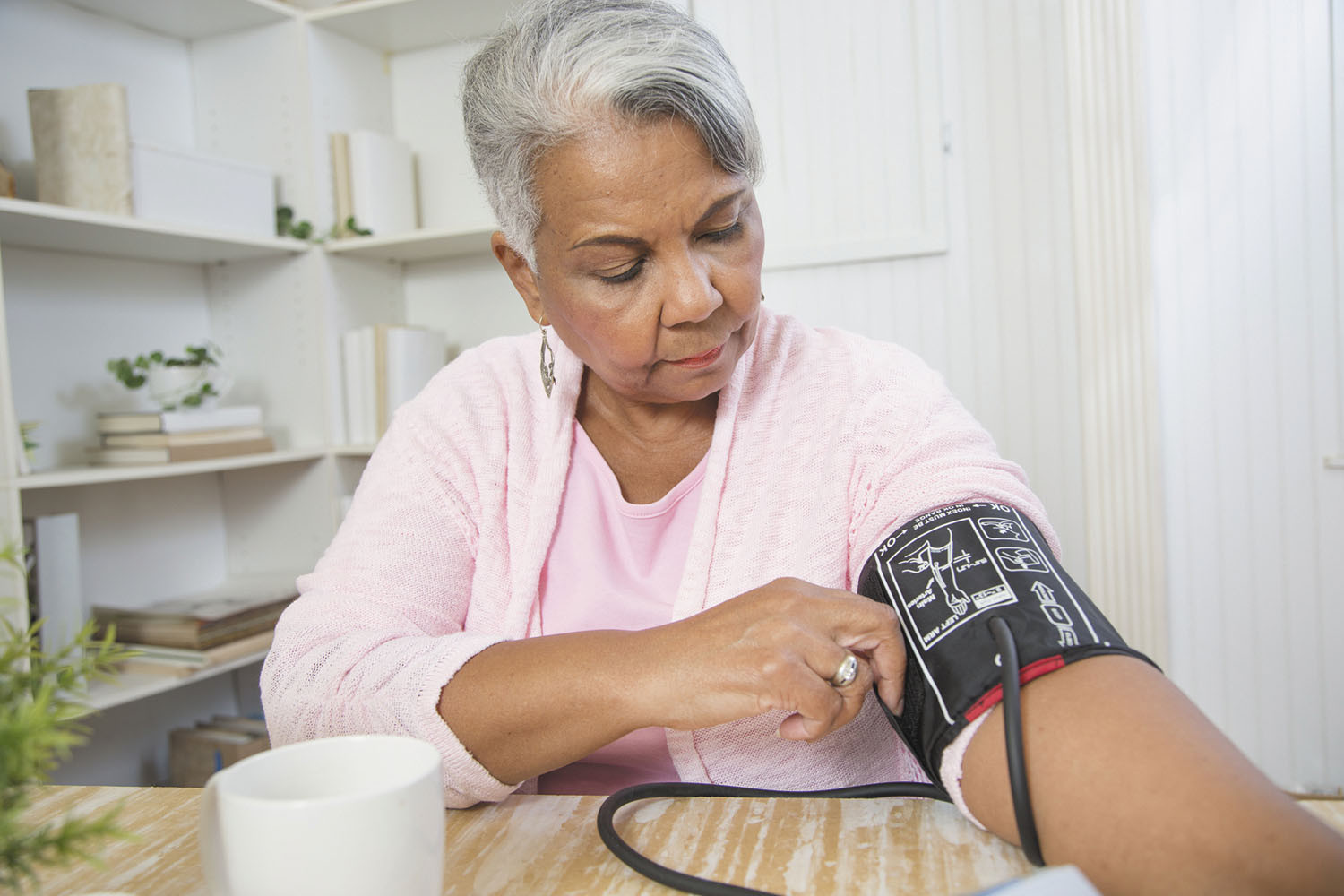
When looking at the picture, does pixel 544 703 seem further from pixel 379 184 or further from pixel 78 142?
pixel 379 184

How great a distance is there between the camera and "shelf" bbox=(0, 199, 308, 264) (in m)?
Result: 1.83

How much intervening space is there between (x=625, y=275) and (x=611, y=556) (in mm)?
326

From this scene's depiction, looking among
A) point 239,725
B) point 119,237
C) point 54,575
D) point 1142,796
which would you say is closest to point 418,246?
point 119,237

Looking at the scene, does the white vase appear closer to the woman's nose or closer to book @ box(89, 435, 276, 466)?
book @ box(89, 435, 276, 466)

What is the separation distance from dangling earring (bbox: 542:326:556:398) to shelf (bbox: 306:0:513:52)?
1542 millimetres

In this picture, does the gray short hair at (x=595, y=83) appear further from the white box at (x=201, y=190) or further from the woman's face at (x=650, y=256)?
the white box at (x=201, y=190)

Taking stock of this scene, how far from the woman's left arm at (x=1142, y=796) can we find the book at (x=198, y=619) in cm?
190

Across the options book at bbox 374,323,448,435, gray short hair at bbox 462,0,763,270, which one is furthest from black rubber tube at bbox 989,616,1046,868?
book at bbox 374,323,448,435

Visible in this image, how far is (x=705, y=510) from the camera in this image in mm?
1010

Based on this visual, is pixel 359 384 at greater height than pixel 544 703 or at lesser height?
greater

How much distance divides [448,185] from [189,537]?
46.0 inches

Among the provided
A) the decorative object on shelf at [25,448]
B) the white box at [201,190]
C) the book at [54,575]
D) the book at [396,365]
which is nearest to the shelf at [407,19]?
the white box at [201,190]

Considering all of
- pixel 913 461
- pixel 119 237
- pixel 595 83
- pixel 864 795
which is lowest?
pixel 864 795

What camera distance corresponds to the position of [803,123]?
7.39 ft
